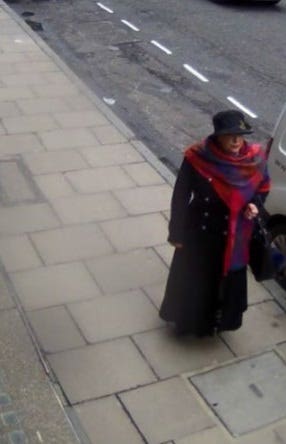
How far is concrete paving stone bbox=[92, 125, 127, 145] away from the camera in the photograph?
8.43 meters

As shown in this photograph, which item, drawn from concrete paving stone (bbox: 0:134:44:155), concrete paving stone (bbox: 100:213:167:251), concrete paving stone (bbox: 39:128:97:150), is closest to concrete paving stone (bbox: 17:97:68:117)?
concrete paving stone (bbox: 39:128:97:150)

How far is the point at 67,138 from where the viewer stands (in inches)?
331

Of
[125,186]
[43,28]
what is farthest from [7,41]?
[125,186]

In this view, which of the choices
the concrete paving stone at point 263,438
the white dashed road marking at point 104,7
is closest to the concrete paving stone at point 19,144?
the concrete paving stone at point 263,438

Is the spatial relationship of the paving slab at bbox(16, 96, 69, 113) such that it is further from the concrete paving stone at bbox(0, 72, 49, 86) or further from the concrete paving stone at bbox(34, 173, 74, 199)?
the concrete paving stone at bbox(34, 173, 74, 199)

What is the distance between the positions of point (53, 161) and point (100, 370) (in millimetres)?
3347

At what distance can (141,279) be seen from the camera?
5957 millimetres

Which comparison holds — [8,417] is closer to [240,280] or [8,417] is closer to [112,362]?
[112,362]

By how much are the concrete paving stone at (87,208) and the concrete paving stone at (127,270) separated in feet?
2.12

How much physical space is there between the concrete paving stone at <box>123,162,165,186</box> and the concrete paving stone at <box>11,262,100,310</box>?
1.76 metres

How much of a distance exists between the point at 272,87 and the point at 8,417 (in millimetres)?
7844

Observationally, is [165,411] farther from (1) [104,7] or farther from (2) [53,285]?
(1) [104,7]

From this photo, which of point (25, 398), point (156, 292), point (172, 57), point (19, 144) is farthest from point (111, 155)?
point (172, 57)

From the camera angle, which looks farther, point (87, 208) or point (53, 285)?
point (87, 208)
